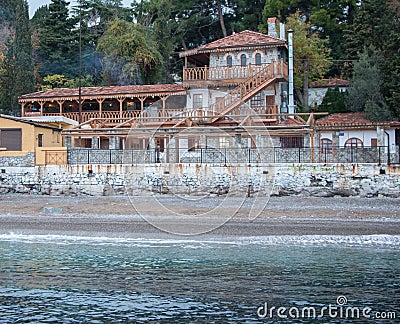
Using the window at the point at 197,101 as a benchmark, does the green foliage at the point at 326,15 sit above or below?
above

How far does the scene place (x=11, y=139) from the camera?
31.0 meters

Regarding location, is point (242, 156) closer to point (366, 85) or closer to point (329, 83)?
point (366, 85)

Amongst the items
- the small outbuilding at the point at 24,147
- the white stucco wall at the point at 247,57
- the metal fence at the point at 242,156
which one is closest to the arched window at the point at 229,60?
the white stucco wall at the point at 247,57

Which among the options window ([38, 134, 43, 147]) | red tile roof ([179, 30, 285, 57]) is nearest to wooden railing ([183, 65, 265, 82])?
red tile roof ([179, 30, 285, 57])

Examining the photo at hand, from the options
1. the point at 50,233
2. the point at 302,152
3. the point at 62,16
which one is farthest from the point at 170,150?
the point at 62,16

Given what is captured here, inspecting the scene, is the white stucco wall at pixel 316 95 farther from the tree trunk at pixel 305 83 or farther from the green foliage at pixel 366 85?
the green foliage at pixel 366 85

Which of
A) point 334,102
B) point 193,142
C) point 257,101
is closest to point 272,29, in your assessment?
point 334,102

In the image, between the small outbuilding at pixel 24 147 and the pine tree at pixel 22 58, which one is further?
the pine tree at pixel 22 58

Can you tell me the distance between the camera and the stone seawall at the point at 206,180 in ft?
86.9

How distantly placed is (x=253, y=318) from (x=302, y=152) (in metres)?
19.2

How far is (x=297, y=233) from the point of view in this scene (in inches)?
745

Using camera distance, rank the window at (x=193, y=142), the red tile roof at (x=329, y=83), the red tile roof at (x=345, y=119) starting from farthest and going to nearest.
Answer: the red tile roof at (x=329, y=83), the red tile roof at (x=345, y=119), the window at (x=193, y=142)

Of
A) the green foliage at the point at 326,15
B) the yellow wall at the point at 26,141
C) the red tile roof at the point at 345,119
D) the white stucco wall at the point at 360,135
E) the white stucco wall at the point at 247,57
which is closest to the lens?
the yellow wall at the point at 26,141

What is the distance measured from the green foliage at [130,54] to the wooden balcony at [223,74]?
927 cm
